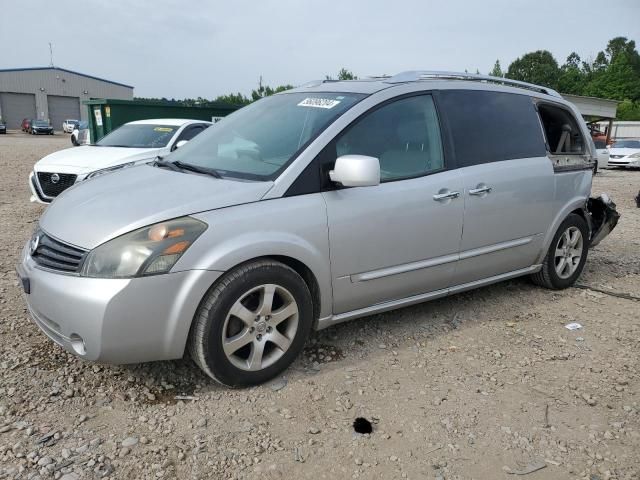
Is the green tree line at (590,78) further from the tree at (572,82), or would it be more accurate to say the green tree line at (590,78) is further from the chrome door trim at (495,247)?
the chrome door trim at (495,247)

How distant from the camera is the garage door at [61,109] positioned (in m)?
53.7

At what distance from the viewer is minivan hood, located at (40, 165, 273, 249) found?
8.89 ft

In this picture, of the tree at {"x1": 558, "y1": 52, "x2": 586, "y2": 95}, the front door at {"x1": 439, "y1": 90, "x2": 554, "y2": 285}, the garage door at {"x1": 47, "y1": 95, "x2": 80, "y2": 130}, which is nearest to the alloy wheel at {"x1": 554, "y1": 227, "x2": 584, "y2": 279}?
the front door at {"x1": 439, "y1": 90, "x2": 554, "y2": 285}

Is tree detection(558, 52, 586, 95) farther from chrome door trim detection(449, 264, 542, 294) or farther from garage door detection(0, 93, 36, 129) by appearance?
chrome door trim detection(449, 264, 542, 294)

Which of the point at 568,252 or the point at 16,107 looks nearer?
the point at 568,252

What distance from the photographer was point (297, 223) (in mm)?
2982

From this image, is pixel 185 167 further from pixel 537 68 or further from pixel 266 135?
pixel 537 68

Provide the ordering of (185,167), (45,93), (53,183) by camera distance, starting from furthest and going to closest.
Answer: (45,93) < (53,183) < (185,167)

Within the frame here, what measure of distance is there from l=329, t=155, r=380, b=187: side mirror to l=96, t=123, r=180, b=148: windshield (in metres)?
6.13

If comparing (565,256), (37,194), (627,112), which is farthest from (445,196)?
(627,112)

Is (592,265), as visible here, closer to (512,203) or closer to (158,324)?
(512,203)

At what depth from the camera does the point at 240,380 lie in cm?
294

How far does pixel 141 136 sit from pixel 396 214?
6.54m

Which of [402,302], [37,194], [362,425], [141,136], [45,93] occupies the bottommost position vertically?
[362,425]
